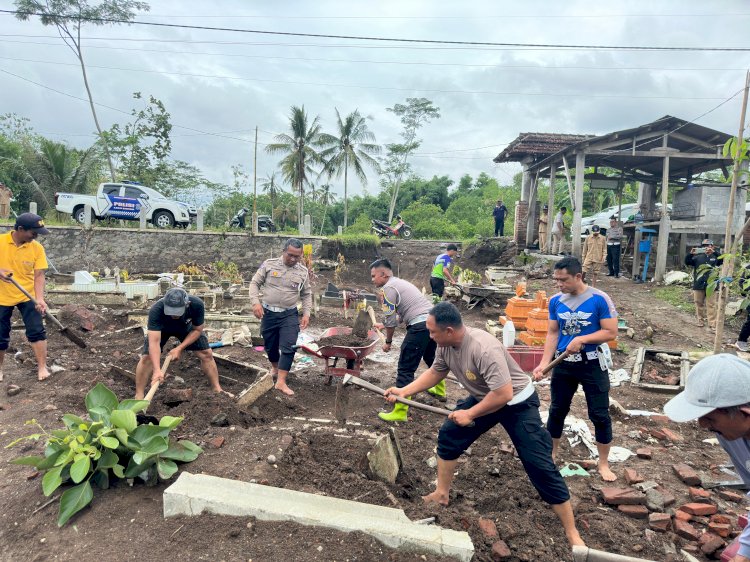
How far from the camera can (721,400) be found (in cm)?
178

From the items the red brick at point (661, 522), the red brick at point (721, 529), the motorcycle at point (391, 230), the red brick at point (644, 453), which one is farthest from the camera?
the motorcycle at point (391, 230)

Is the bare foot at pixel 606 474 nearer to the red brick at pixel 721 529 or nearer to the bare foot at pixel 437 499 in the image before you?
the red brick at pixel 721 529

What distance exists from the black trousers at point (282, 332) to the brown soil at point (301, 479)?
0.49 m

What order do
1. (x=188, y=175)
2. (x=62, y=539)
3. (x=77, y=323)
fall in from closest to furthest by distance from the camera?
(x=62, y=539) < (x=77, y=323) < (x=188, y=175)


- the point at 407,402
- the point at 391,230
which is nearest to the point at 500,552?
the point at 407,402

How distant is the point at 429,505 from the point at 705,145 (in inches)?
588

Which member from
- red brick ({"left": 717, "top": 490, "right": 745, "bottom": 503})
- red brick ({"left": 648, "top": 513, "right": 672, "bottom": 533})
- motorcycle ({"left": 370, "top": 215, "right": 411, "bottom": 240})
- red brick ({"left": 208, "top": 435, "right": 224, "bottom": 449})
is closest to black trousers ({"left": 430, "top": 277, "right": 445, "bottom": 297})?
red brick ({"left": 717, "top": 490, "right": 745, "bottom": 503})

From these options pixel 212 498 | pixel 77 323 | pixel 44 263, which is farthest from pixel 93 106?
pixel 212 498

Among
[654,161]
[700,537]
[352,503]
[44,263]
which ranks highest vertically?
[654,161]

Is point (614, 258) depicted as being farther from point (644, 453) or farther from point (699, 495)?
point (699, 495)

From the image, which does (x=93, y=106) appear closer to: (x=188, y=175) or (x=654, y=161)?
(x=188, y=175)

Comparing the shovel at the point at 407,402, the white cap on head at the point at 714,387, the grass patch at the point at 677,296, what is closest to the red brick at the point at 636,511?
the shovel at the point at 407,402

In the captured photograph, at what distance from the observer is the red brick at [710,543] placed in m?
2.94

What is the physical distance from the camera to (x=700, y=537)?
→ 304 centimetres
